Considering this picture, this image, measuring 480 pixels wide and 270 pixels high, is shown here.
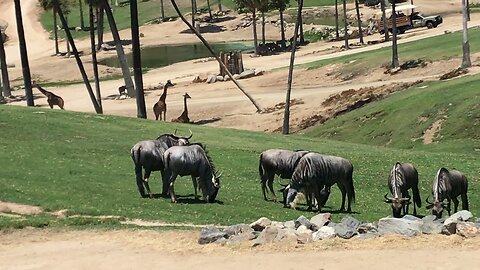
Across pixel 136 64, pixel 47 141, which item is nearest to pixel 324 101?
pixel 136 64

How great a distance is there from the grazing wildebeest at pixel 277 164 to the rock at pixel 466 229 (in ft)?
30.3

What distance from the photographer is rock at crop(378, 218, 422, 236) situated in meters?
20.9

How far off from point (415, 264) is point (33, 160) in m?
18.6

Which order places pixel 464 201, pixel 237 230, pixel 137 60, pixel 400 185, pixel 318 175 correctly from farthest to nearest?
1. pixel 137 60
2. pixel 464 201
3. pixel 318 175
4. pixel 400 185
5. pixel 237 230

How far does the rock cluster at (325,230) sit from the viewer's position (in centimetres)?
→ 2073

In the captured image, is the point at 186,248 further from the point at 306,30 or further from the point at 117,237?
the point at 306,30

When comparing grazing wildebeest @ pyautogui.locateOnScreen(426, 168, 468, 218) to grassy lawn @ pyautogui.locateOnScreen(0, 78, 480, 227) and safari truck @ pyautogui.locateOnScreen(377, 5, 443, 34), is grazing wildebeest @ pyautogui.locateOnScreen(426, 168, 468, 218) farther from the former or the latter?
safari truck @ pyautogui.locateOnScreen(377, 5, 443, 34)

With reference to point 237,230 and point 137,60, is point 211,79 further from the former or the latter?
point 237,230

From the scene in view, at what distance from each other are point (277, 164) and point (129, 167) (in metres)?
6.66

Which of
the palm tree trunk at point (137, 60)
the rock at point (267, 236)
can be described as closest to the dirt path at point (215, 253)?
the rock at point (267, 236)

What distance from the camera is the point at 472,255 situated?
61.9 ft

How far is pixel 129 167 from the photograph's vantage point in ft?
110

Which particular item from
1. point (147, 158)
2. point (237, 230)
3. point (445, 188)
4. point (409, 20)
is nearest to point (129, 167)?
point (147, 158)

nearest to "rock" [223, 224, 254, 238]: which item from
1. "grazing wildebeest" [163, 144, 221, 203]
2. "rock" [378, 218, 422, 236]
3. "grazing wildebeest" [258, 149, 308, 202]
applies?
"rock" [378, 218, 422, 236]
